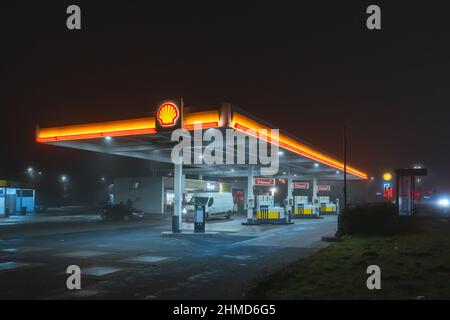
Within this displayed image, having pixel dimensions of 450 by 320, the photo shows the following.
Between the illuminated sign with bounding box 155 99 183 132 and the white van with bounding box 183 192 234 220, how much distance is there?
16229mm

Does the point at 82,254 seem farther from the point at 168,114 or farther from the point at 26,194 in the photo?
the point at 26,194

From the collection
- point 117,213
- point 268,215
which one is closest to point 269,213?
point 268,215

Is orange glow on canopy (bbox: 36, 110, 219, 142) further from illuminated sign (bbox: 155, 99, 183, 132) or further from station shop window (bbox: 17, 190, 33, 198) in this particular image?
station shop window (bbox: 17, 190, 33, 198)

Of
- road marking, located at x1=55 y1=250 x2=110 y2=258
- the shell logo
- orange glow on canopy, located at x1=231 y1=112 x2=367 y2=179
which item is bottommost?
road marking, located at x1=55 y1=250 x2=110 y2=258

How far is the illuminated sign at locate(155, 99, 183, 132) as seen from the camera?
19672mm

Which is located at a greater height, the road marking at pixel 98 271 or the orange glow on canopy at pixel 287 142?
the orange glow on canopy at pixel 287 142

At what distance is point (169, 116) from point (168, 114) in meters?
0.13

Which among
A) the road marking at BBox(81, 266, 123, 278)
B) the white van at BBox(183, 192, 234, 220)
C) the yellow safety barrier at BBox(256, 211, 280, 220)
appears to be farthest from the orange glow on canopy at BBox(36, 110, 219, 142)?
the yellow safety barrier at BBox(256, 211, 280, 220)

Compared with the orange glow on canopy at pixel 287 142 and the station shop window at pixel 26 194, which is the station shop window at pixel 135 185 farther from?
the orange glow on canopy at pixel 287 142

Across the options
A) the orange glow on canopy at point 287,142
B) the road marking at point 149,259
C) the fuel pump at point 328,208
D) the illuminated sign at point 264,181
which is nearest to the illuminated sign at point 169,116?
the orange glow on canopy at point 287,142

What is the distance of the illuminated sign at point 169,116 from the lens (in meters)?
19.7

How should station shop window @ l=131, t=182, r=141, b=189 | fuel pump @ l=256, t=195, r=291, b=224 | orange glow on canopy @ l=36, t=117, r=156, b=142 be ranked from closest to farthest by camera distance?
orange glow on canopy @ l=36, t=117, r=156, b=142 → fuel pump @ l=256, t=195, r=291, b=224 → station shop window @ l=131, t=182, r=141, b=189
